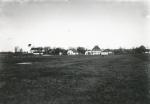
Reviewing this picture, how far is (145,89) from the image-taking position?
9.34m

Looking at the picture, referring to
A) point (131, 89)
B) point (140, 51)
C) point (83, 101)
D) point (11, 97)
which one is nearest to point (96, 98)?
point (83, 101)

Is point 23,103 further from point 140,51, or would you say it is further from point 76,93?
point 140,51

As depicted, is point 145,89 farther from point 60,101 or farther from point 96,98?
point 60,101

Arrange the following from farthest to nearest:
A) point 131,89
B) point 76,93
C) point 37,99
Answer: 1. point 131,89
2. point 76,93
3. point 37,99

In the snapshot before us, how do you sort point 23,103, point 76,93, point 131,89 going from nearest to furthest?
point 23,103, point 76,93, point 131,89

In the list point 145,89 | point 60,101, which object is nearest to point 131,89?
point 145,89

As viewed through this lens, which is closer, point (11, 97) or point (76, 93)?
point (11, 97)

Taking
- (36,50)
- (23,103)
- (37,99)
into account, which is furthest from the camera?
(36,50)

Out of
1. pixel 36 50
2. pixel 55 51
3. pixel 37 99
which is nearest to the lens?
pixel 37 99

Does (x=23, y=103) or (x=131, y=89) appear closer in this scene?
(x=23, y=103)

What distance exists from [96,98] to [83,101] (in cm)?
67

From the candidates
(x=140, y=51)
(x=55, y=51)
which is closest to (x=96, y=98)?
(x=55, y=51)

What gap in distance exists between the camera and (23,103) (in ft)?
23.5

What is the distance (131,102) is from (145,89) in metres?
2.53
